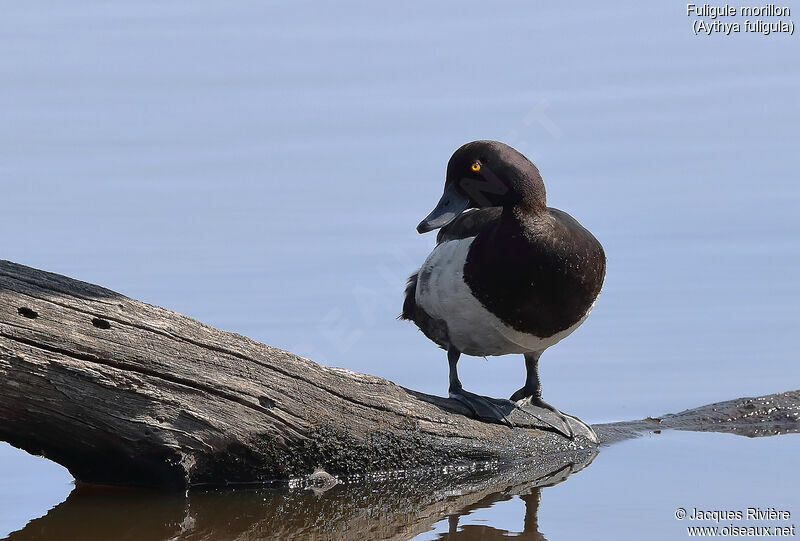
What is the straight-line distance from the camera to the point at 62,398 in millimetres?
5105

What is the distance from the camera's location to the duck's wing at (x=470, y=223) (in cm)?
614

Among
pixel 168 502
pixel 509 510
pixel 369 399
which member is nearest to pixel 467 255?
pixel 369 399

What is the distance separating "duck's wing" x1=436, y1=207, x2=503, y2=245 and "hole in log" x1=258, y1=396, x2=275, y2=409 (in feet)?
4.51

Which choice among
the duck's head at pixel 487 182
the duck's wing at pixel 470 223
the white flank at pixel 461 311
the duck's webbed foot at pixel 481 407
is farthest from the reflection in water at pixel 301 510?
the duck's head at pixel 487 182

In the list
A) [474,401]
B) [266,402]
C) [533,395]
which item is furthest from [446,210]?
[266,402]

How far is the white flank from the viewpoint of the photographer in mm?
→ 5922

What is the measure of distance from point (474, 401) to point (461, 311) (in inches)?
20.6

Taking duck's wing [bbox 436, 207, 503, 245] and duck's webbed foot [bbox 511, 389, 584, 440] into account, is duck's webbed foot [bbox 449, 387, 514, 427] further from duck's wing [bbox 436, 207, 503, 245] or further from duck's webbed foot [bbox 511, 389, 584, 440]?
duck's wing [bbox 436, 207, 503, 245]

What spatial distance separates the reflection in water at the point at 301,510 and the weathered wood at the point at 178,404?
0.11m

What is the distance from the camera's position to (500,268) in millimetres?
5750

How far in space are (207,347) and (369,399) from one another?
83 cm

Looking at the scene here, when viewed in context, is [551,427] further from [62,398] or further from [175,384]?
[62,398]

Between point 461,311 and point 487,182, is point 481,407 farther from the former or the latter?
point 487,182

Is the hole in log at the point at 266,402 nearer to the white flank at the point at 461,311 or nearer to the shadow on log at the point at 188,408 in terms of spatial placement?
the shadow on log at the point at 188,408
